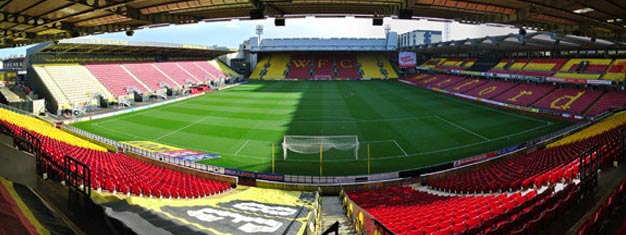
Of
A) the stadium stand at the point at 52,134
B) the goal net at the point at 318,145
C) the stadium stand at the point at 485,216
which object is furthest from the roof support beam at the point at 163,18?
the stadium stand at the point at 52,134

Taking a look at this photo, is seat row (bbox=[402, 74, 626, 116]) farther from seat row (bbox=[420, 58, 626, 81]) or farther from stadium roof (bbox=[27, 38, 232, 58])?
stadium roof (bbox=[27, 38, 232, 58])

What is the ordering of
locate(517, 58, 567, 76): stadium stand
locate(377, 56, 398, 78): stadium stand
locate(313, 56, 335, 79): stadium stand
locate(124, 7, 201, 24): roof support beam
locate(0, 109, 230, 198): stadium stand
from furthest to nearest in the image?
locate(377, 56, 398, 78): stadium stand
locate(313, 56, 335, 79): stadium stand
locate(517, 58, 567, 76): stadium stand
locate(124, 7, 201, 24): roof support beam
locate(0, 109, 230, 198): stadium stand

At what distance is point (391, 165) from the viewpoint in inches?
809

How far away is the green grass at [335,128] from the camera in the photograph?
21703mm

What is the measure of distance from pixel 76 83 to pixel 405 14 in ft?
139

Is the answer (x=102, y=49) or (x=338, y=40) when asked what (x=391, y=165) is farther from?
(x=338, y=40)

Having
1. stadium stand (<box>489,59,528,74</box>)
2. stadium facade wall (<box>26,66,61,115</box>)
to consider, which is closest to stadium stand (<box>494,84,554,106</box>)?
stadium stand (<box>489,59,528,74</box>)

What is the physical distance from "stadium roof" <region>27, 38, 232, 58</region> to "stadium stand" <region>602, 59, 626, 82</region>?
51.2m

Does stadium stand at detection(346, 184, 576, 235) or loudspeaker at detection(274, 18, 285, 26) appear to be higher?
loudspeaker at detection(274, 18, 285, 26)

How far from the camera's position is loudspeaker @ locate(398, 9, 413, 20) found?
10.5 metres

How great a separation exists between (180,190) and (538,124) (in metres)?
30.3

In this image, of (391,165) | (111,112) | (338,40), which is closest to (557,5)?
(391,165)

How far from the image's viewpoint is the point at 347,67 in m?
84.4

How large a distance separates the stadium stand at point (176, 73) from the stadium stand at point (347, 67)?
3283cm
